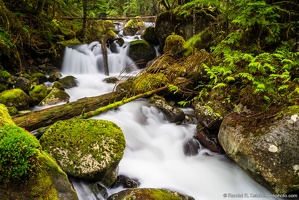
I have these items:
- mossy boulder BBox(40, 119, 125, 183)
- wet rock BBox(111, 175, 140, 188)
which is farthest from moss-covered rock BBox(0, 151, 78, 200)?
wet rock BBox(111, 175, 140, 188)

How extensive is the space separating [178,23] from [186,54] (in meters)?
3.30

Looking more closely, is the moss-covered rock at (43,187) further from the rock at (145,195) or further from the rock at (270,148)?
the rock at (270,148)

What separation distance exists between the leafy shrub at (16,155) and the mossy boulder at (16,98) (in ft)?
15.1

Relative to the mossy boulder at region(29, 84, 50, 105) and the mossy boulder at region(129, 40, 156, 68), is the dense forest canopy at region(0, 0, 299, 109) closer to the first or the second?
the mossy boulder at region(29, 84, 50, 105)

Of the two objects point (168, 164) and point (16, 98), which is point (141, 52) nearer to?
Result: point (16, 98)

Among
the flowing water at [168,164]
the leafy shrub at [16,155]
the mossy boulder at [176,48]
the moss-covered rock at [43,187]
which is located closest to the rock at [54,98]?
the flowing water at [168,164]

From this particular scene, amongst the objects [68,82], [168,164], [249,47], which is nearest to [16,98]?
[68,82]

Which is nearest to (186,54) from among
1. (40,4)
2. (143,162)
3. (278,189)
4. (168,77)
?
(168,77)

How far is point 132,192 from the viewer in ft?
10.9

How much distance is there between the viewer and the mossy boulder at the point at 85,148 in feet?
11.1

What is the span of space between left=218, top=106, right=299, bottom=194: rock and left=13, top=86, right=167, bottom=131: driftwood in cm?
300

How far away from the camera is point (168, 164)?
15.6ft

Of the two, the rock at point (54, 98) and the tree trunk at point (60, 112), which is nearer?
the tree trunk at point (60, 112)

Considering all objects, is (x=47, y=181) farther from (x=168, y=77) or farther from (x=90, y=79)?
(x=90, y=79)
